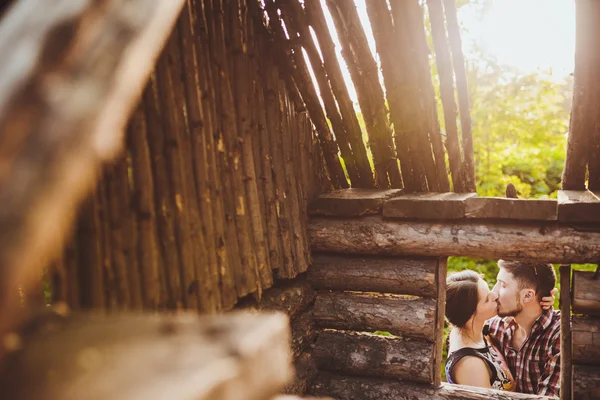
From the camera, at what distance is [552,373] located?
15.4 ft

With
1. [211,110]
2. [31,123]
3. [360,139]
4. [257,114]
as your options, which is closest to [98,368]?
[31,123]

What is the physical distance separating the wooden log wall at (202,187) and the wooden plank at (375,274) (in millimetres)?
250

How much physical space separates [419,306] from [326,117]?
5.50 feet

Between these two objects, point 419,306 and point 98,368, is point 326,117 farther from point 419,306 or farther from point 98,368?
point 98,368

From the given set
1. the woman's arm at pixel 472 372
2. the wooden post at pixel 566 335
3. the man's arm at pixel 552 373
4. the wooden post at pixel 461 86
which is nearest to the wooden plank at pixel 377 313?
the wooden post at pixel 566 335

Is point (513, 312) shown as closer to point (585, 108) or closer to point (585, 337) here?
point (585, 337)

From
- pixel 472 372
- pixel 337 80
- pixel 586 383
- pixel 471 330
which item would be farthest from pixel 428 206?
pixel 471 330

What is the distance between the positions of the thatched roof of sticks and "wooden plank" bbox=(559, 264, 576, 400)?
2.98 ft

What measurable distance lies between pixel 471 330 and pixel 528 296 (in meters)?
0.79

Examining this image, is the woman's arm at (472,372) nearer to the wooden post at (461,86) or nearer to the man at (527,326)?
the man at (527,326)

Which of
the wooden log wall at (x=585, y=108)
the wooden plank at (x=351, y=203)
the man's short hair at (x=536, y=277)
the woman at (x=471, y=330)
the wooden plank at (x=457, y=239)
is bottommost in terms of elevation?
the woman at (x=471, y=330)

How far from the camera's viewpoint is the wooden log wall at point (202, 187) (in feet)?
6.17

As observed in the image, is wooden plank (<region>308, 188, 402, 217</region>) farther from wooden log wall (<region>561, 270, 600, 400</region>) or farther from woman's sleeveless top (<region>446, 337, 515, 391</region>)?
woman's sleeveless top (<region>446, 337, 515, 391</region>)

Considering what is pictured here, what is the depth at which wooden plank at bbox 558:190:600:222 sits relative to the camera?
2.91 m
